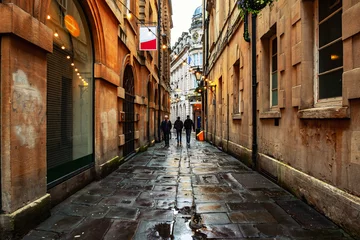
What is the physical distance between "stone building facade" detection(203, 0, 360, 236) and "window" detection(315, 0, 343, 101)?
0.05 ft

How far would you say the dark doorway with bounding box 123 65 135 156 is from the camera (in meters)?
9.73

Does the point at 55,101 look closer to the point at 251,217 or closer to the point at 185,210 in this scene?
the point at 185,210

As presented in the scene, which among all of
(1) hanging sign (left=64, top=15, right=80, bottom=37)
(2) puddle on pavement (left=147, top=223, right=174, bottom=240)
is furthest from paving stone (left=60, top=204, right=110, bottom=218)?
(1) hanging sign (left=64, top=15, right=80, bottom=37)

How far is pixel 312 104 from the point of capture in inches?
186

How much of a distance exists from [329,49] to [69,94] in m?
4.94

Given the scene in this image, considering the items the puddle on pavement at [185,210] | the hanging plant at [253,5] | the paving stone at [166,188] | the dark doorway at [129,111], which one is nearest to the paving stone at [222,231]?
the puddle on pavement at [185,210]

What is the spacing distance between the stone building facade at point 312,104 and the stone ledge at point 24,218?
13.5 feet

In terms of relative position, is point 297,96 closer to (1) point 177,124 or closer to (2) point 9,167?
(2) point 9,167

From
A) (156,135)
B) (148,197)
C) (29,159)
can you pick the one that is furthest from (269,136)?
(156,135)

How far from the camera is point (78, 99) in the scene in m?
5.95

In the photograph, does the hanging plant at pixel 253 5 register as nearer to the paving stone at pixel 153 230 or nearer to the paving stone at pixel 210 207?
the paving stone at pixel 210 207

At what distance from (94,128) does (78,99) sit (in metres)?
0.86

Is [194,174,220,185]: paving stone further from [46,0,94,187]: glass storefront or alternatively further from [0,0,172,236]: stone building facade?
[46,0,94,187]: glass storefront

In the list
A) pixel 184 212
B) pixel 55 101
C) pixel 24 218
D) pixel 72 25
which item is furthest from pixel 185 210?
pixel 72 25
